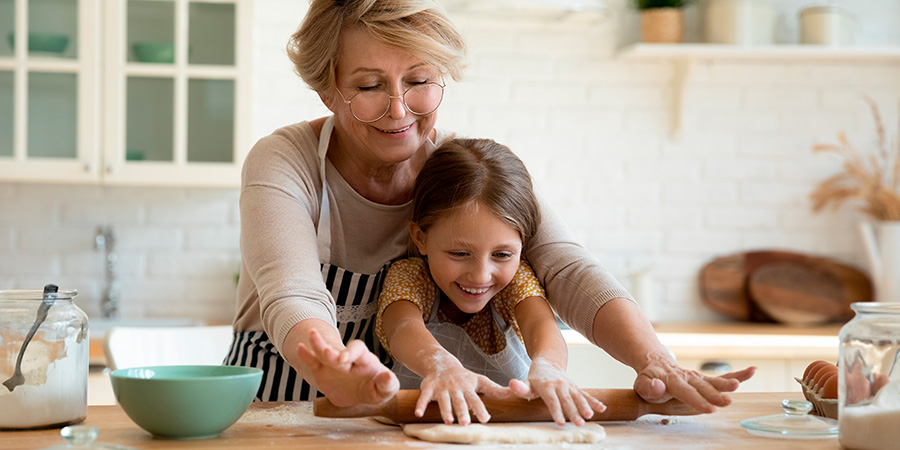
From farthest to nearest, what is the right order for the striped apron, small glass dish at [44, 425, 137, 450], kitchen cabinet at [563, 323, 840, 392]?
kitchen cabinet at [563, 323, 840, 392]
the striped apron
small glass dish at [44, 425, 137, 450]

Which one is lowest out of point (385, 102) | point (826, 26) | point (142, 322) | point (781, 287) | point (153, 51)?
point (142, 322)

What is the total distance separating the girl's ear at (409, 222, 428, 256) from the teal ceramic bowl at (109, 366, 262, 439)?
0.55 m

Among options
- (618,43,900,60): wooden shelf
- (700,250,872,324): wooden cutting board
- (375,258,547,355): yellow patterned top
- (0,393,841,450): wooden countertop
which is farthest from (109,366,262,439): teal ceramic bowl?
(700,250,872,324): wooden cutting board

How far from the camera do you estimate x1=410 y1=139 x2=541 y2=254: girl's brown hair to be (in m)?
1.46

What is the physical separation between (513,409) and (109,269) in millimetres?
2452

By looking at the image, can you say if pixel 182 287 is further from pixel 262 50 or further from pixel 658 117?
pixel 658 117

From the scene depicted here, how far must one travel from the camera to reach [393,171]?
1598 mm

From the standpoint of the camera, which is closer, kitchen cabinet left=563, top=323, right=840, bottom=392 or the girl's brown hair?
the girl's brown hair

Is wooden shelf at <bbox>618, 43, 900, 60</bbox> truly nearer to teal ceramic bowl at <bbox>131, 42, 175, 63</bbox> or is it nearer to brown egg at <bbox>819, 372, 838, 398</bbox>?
teal ceramic bowl at <bbox>131, 42, 175, 63</bbox>

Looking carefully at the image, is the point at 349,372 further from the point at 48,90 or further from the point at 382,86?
the point at 48,90

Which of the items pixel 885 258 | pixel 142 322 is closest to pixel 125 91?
pixel 142 322

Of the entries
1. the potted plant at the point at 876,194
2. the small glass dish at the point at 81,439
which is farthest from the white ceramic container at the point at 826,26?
the small glass dish at the point at 81,439

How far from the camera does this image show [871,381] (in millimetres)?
976

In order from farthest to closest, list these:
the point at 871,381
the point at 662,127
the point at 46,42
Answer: the point at 662,127 → the point at 46,42 → the point at 871,381
